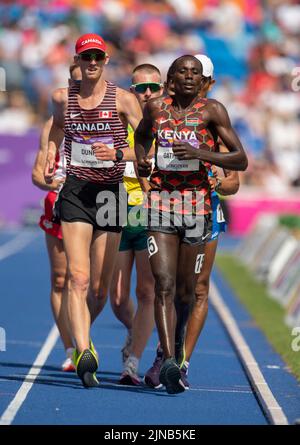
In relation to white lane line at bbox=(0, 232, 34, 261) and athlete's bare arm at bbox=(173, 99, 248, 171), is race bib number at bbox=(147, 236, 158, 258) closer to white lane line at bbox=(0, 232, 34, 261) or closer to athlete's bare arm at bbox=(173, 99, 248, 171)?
athlete's bare arm at bbox=(173, 99, 248, 171)

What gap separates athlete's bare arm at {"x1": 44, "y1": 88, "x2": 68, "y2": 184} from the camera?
8.77m

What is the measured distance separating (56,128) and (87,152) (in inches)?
18.4

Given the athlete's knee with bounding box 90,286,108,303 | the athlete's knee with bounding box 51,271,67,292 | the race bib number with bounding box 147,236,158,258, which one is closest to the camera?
the race bib number with bounding box 147,236,158,258

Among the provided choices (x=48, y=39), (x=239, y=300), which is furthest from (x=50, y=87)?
(x=239, y=300)

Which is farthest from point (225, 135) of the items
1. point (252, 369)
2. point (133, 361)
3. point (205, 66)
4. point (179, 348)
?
point (252, 369)

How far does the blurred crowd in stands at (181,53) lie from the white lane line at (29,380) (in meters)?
17.9

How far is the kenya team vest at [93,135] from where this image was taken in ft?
28.4

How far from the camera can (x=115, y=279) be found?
955 cm

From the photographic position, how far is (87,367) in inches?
333

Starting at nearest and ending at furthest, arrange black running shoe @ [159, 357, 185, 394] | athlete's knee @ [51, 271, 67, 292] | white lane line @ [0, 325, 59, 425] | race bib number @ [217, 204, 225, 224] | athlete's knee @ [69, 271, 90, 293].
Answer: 1. white lane line @ [0, 325, 59, 425]
2. black running shoe @ [159, 357, 185, 394]
3. athlete's knee @ [69, 271, 90, 293]
4. race bib number @ [217, 204, 225, 224]
5. athlete's knee @ [51, 271, 67, 292]

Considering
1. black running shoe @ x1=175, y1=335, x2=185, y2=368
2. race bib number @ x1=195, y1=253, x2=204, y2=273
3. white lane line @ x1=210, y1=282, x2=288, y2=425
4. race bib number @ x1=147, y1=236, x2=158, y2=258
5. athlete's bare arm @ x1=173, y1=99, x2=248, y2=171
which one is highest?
athlete's bare arm @ x1=173, y1=99, x2=248, y2=171

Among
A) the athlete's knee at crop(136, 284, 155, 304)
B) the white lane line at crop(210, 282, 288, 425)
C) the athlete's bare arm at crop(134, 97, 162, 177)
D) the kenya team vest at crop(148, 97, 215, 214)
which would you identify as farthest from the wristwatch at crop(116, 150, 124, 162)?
the white lane line at crop(210, 282, 288, 425)

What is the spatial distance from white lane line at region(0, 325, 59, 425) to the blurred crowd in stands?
17.9 meters
